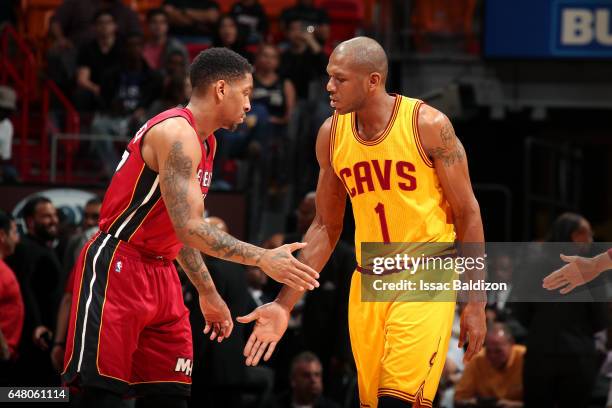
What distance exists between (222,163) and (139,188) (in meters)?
5.71

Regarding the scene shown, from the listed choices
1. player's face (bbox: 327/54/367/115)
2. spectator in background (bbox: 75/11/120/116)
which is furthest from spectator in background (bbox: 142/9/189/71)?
player's face (bbox: 327/54/367/115)

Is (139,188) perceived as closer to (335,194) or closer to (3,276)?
(335,194)

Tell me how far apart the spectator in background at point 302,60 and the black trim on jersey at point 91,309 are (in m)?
7.50

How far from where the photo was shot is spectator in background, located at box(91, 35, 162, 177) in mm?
11758

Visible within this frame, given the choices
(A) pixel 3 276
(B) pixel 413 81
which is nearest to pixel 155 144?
(A) pixel 3 276

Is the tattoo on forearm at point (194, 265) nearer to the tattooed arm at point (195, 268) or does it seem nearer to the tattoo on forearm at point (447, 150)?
the tattooed arm at point (195, 268)

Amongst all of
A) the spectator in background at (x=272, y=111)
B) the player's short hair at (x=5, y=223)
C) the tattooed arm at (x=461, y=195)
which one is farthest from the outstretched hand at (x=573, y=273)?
the spectator in background at (x=272, y=111)

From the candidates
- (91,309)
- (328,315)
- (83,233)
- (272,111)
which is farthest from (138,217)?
(272,111)

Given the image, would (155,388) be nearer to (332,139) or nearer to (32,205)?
(332,139)

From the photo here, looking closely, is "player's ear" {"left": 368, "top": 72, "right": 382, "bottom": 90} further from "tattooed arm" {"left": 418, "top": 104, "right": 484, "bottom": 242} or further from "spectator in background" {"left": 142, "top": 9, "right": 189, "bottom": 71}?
"spectator in background" {"left": 142, "top": 9, "right": 189, "bottom": 71}

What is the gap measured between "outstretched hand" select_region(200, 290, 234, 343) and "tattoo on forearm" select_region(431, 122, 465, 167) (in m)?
1.40

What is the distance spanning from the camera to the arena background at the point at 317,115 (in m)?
9.84

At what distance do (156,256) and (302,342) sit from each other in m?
4.02

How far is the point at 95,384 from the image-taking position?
223 inches
